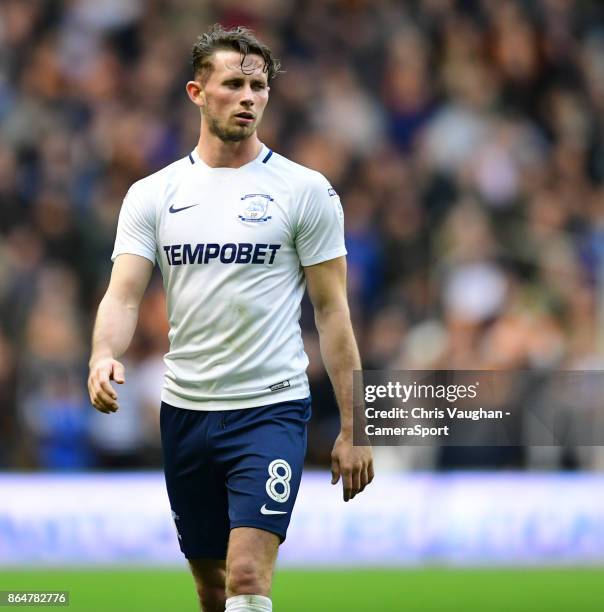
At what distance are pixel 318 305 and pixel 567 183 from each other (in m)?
8.76

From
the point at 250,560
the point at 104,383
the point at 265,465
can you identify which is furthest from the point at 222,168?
the point at 250,560

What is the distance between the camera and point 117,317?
5770 millimetres

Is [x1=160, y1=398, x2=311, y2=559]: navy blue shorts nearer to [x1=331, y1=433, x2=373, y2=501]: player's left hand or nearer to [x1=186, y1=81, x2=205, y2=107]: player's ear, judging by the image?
[x1=331, y1=433, x2=373, y2=501]: player's left hand

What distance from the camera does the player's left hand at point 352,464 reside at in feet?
18.6

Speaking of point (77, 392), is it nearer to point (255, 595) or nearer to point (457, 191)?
point (457, 191)

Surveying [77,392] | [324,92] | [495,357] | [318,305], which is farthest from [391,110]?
[318,305]

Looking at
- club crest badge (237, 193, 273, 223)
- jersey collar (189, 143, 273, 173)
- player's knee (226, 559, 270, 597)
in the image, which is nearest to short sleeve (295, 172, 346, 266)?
club crest badge (237, 193, 273, 223)

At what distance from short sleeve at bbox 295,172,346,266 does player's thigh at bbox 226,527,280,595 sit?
1.11 meters

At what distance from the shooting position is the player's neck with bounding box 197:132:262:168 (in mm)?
5938

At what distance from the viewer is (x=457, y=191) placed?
43.9 feet

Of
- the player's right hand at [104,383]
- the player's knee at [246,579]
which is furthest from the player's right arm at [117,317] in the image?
the player's knee at [246,579]

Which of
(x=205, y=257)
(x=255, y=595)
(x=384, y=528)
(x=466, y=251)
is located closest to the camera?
(x=255, y=595)
